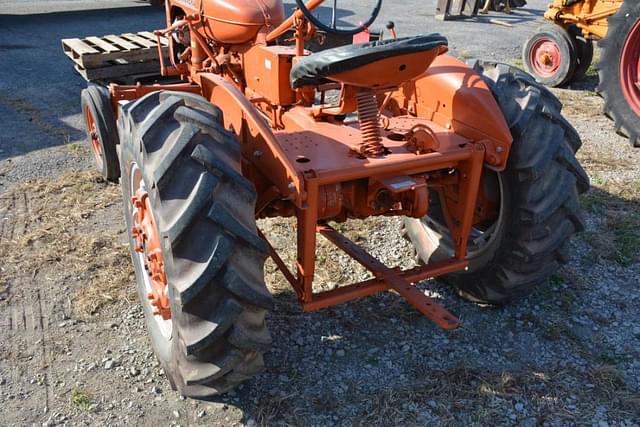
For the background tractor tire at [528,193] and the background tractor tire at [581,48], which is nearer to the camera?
the background tractor tire at [528,193]

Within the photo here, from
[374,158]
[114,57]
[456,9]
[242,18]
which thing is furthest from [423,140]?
[456,9]

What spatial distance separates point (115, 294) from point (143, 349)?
0.54m

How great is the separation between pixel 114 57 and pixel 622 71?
5.32 meters

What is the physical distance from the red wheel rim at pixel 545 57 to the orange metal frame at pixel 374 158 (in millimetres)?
5591

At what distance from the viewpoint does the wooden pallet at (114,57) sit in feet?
19.0

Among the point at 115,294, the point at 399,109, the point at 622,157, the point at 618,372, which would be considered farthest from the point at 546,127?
the point at 622,157

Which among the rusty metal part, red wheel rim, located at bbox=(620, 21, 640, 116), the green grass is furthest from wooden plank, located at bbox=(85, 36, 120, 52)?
red wheel rim, located at bbox=(620, 21, 640, 116)

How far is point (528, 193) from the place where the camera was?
2.78 metres

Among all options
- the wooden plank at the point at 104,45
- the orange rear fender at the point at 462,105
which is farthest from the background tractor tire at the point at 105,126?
the orange rear fender at the point at 462,105

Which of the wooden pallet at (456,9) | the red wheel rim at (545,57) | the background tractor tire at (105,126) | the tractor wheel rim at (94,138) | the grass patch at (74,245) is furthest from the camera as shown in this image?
the wooden pallet at (456,9)

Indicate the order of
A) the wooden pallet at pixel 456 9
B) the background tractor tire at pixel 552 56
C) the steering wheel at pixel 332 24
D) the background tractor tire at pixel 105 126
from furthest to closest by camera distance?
the wooden pallet at pixel 456 9, the background tractor tire at pixel 552 56, the background tractor tire at pixel 105 126, the steering wheel at pixel 332 24

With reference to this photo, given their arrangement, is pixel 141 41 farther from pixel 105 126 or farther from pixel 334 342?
pixel 334 342

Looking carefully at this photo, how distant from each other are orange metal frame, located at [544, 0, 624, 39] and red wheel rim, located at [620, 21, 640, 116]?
101cm

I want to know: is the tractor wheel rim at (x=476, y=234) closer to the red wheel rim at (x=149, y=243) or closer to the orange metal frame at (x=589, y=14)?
the red wheel rim at (x=149, y=243)
